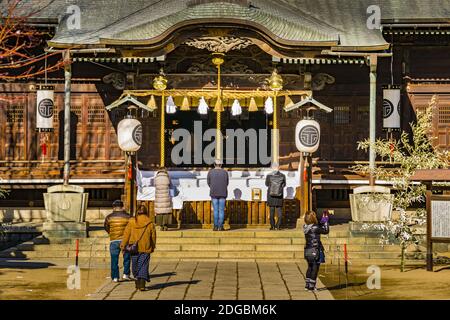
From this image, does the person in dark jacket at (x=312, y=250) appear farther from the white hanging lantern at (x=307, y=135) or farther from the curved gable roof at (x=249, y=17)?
the curved gable roof at (x=249, y=17)

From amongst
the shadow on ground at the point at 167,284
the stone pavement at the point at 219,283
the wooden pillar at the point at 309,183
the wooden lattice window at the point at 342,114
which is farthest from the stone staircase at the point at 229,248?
the wooden lattice window at the point at 342,114

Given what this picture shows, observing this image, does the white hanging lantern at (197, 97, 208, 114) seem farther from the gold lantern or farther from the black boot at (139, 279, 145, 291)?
the black boot at (139, 279, 145, 291)

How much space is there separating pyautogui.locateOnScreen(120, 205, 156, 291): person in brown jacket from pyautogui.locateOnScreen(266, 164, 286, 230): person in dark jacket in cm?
732

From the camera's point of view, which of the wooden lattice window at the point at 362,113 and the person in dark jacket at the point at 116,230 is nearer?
the person in dark jacket at the point at 116,230

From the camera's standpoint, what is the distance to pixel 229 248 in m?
21.3

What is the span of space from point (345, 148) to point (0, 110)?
36.1ft

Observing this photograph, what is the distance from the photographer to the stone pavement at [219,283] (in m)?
15.1

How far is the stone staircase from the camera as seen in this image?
68.8ft

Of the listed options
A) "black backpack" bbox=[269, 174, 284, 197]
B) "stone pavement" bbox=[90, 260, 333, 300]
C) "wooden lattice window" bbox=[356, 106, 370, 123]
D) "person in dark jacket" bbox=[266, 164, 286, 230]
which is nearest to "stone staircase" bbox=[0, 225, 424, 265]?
"person in dark jacket" bbox=[266, 164, 286, 230]

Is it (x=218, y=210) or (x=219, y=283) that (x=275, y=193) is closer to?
(x=218, y=210)

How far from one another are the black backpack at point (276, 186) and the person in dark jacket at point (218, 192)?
1188 mm

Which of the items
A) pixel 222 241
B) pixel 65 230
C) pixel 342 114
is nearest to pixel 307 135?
pixel 222 241

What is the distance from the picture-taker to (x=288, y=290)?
1587cm

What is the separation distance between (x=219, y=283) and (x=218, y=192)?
596 cm
